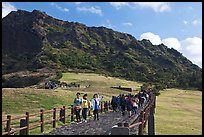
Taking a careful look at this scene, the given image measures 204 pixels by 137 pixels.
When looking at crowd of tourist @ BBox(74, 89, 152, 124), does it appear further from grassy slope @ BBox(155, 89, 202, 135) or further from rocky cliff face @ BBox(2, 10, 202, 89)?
rocky cliff face @ BBox(2, 10, 202, 89)

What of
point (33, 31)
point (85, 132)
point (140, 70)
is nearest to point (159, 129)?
point (85, 132)

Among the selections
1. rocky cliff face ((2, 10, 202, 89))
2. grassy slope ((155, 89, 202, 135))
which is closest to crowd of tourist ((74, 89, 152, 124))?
grassy slope ((155, 89, 202, 135))

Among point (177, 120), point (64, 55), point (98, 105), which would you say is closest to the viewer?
point (98, 105)

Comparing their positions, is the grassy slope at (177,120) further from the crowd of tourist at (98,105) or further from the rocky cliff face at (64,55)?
the rocky cliff face at (64,55)

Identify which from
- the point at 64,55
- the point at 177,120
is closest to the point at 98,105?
the point at 177,120

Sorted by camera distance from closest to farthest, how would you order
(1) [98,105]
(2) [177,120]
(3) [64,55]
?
(1) [98,105]
(2) [177,120]
(3) [64,55]

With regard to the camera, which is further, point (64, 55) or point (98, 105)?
point (64, 55)

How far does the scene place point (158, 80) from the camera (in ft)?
357

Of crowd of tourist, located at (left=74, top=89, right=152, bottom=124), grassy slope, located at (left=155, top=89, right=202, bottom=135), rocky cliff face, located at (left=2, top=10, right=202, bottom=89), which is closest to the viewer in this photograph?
crowd of tourist, located at (left=74, top=89, right=152, bottom=124)

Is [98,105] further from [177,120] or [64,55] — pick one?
[64,55]

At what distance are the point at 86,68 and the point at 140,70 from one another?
24623 millimetres

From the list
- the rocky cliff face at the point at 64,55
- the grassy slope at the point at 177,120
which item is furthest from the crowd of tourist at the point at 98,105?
the rocky cliff face at the point at 64,55

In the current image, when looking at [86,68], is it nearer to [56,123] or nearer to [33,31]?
[33,31]

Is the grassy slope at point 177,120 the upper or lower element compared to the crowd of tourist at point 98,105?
lower
